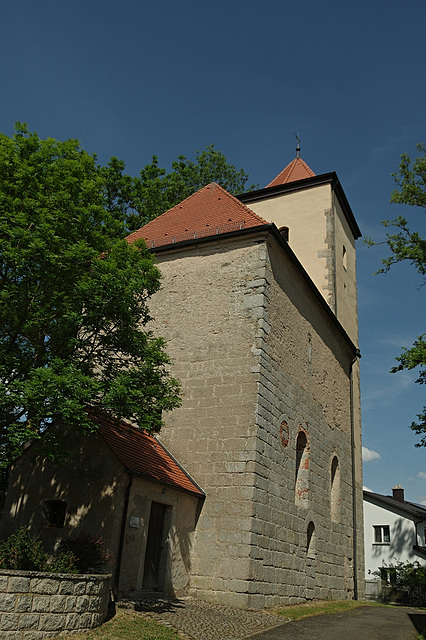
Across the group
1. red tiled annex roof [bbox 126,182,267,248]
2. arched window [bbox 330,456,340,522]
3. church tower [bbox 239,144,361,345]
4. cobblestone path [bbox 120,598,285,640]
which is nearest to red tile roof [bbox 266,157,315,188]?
church tower [bbox 239,144,361,345]

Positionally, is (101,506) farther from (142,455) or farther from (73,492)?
(142,455)

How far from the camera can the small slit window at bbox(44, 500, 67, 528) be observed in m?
9.80

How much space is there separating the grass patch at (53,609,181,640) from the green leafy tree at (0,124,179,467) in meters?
2.46

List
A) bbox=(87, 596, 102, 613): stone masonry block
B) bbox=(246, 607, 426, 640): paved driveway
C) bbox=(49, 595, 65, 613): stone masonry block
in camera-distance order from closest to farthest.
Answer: bbox=(49, 595, 65, 613): stone masonry block → bbox=(87, 596, 102, 613): stone masonry block → bbox=(246, 607, 426, 640): paved driveway

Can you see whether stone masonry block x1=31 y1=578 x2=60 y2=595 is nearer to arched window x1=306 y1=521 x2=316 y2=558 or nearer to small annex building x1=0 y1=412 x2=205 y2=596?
small annex building x1=0 y1=412 x2=205 y2=596

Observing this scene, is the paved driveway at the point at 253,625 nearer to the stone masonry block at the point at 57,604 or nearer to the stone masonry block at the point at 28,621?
the stone masonry block at the point at 57,604

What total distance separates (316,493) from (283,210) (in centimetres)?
1095

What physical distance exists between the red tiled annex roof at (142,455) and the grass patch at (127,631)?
2375 mm

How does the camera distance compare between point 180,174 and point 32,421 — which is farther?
point 180,174

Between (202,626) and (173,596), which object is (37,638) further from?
(173,596)

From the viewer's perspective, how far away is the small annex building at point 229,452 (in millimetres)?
9727

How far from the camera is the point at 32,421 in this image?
7777 millimetres

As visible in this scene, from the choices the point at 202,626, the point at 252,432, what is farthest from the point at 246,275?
the point at 202,626

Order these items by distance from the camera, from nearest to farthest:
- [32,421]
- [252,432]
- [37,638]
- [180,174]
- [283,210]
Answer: [37,638] → [32,421] → [252,432] → [283,210] → [180,174]
